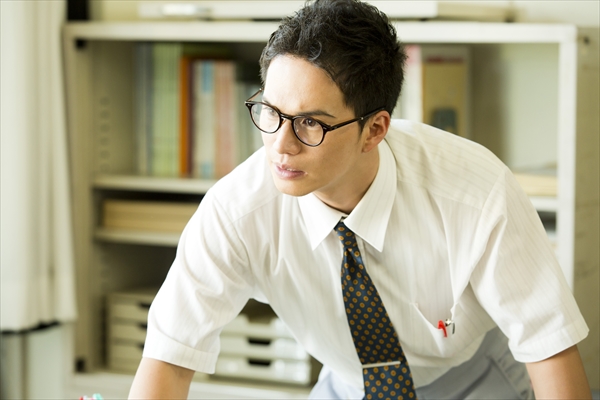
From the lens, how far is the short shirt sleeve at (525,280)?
3.59 ft

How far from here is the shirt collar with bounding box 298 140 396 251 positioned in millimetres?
1155

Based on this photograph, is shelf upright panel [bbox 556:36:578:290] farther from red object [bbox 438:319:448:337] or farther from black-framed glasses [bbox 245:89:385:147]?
black-framed glasses [bbox 245:89:385:147]

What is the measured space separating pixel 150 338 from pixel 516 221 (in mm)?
578

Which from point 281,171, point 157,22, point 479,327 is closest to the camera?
point 281,171

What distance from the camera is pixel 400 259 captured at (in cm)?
120

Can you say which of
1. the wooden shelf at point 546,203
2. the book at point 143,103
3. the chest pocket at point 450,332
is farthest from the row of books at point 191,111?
the chest pocket at point 450,332

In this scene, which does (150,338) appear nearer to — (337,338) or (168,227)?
(337,338)

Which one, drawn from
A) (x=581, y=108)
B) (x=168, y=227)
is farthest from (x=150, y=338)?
(x=581, y=108)

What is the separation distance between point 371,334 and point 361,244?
149mm

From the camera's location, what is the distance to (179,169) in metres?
1.94

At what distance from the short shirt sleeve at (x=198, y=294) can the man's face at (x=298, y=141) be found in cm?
18

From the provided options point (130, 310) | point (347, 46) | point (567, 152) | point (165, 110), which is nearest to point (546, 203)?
point (567, 152)

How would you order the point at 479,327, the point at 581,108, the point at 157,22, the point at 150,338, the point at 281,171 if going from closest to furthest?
the point at 281,171, the point at 150,338, the point at 479,327, the point at 581,108, the point at 157,22

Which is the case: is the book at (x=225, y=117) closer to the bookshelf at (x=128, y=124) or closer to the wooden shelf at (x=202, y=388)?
the bookshelf at (x=128, y=124)
